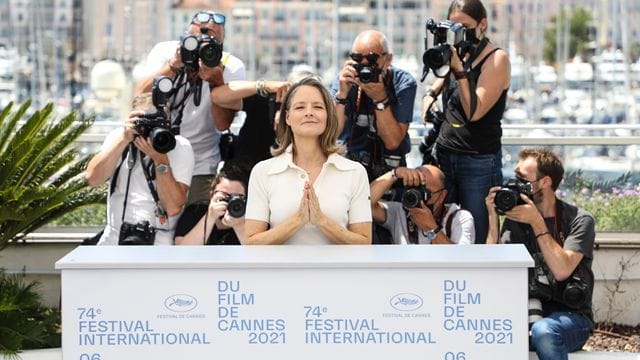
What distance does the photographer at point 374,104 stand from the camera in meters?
6.52

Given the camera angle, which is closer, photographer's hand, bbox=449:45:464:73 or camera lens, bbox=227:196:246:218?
camera lens, bbox=227:196:246:218

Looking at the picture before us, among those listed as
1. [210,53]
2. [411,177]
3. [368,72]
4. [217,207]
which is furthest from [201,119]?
[411,177]

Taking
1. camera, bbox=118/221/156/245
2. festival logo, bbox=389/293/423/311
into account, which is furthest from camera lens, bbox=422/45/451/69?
festival logo, bbox=389/293/423/311

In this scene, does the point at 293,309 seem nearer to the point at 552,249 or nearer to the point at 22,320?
the point at 552,249

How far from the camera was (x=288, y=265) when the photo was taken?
15.5ft

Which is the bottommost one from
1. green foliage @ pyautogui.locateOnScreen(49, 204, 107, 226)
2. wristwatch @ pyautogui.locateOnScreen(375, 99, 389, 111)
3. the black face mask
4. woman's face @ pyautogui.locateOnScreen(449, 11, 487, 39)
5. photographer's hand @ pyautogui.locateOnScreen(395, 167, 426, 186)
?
green foliage @ pyautogui.locateOnScreen(49, 204, 107, 226)

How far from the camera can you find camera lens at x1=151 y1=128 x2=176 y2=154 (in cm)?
619

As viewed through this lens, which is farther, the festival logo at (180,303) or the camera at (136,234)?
the camera at (136,234)

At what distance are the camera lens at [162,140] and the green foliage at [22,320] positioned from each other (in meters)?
1.11

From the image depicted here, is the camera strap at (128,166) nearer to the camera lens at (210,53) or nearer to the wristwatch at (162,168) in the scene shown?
the wristwatch at (162,168)

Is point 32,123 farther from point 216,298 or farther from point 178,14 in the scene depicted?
point 178,14

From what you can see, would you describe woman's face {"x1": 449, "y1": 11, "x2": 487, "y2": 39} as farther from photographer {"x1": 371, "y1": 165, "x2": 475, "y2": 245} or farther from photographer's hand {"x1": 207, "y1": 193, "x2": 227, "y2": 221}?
photographer's hand {"x1": 207, "y1": 193, "x2": 227, "y2": 221}

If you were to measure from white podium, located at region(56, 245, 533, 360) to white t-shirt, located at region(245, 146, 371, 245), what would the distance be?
2.04 ft

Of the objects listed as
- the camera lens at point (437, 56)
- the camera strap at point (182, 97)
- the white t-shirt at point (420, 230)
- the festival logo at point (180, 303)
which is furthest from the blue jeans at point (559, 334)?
the camera strap at point (182, 97)
